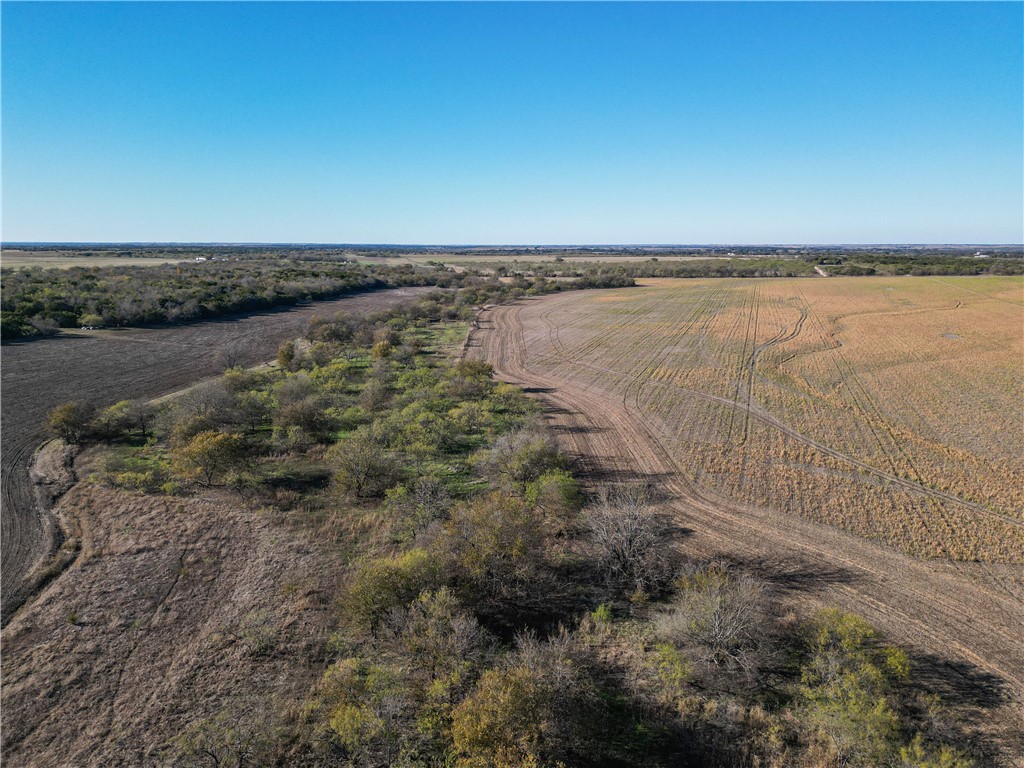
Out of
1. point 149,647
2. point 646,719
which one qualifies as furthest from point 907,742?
point 149,647

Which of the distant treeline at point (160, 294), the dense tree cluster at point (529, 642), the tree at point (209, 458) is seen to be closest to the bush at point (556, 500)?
the dense tree cluster at point (529, 642)

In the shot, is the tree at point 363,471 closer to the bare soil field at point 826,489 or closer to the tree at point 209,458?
the tree at point 209,458

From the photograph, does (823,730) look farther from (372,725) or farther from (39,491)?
(39,491)

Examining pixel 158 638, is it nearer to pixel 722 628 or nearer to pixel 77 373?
pixel 722 628

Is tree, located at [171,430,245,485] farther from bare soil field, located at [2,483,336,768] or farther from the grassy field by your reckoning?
the grassy field

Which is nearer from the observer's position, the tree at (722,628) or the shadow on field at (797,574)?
the tree at (722,628)

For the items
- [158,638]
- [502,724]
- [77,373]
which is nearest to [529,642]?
[502,724]

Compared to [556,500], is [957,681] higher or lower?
lower
